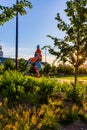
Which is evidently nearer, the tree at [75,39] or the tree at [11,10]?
the tree at [11,10]

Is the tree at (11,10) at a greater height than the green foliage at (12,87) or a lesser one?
greater

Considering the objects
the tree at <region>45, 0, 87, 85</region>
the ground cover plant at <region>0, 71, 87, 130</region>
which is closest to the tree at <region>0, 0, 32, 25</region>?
the ground cover plant at <region>0, 71, 87, 130</region>

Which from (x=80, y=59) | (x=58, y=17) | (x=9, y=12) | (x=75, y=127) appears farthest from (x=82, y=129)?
(x=58, y=17)

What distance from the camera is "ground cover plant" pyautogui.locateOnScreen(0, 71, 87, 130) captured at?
36.1 feet

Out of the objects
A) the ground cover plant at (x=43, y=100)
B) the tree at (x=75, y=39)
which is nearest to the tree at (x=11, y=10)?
the ground cover plant at (x=43, y=100)

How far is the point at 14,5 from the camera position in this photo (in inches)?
388

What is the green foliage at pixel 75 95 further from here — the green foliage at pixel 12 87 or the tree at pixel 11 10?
the tree at pixel 11 10

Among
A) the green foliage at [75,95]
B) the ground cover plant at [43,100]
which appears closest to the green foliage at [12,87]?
the ground cover plant at [43,100]

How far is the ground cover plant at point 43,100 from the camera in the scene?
433 inches

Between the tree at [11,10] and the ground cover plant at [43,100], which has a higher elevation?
the tree at [11,10]

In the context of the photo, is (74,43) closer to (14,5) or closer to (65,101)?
(65,101)

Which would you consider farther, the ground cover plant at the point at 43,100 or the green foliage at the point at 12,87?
the green foliage at the point at 12,87

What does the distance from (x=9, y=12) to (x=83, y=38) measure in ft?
30.9

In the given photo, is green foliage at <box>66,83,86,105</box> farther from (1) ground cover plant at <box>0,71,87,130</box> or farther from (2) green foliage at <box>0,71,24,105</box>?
(2) green foliage at <box>0,71,24,105</box>
